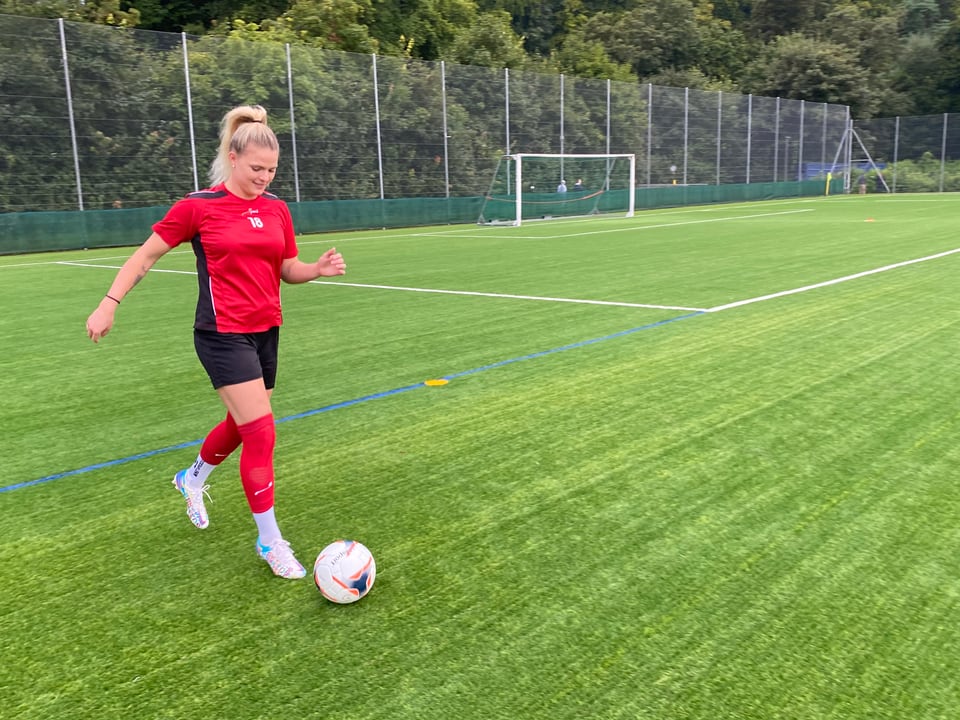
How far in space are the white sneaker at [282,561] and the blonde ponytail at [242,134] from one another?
4.72 ft

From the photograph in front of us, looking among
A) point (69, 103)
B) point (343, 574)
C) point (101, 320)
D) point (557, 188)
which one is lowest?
point (343, 574)

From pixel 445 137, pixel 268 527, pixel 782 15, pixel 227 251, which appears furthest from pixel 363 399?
pixel 782 15

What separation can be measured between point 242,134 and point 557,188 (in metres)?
27.6

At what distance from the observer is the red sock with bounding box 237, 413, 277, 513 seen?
130 inches

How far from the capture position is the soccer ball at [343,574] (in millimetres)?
3068

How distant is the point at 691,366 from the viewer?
659 cm

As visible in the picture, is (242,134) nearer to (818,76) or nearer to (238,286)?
(238,286)

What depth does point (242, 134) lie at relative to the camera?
10.4ft

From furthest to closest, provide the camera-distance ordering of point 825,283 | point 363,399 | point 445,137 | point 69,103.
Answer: point 445,137 → point 69,103 → point 825,283 → point 363,399

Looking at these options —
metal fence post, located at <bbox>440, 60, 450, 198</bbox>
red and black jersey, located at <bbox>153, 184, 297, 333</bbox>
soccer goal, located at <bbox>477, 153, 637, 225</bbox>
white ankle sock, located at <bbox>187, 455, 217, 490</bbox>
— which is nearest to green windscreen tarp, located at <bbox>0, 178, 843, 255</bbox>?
soccer goal, located at <bbox>477, 153, 637, 225</bbox>

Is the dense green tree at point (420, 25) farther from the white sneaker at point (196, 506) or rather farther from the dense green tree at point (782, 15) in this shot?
the white sneaker at point (196, 506)

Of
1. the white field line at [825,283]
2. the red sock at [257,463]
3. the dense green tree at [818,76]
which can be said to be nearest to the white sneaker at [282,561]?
the red sock at [257,463]

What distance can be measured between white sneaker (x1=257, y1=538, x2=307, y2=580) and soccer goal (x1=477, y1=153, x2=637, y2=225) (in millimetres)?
23280

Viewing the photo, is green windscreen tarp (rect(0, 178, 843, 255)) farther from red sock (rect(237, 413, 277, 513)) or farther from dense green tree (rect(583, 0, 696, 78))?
dense green tree (rect(583, 0, 696, 78))
